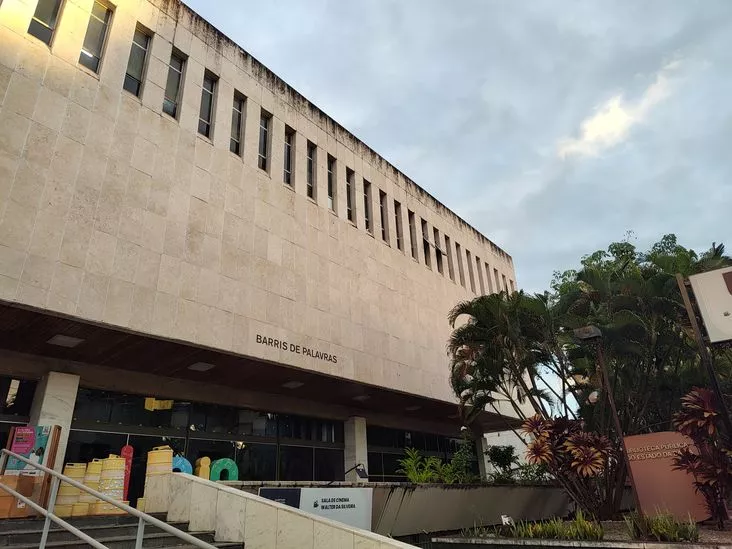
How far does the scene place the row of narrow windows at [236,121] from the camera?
43.4 feet

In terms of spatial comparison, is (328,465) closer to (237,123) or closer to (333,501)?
(333,501)

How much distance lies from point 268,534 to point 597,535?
26.5 ft

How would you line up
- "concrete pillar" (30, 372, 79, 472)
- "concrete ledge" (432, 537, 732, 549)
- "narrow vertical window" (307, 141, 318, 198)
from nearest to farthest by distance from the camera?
"concrete ledge" (432, 537, 732, 549) → "concrete pillar" (30, 372, 79, 472) → "narrow vertical window" (307, 141, 318, 198)

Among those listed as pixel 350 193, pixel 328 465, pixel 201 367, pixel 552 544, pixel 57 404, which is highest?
pixel 350 193

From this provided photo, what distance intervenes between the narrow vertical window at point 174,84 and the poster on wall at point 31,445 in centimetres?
893

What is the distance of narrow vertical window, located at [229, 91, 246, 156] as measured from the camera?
53.8 feet

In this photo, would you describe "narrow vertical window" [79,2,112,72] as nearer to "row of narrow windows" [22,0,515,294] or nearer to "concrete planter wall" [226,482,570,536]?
"row of narrow windows" [22,0,515,294]

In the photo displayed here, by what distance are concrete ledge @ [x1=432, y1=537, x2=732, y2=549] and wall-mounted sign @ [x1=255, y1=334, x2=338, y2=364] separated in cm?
611

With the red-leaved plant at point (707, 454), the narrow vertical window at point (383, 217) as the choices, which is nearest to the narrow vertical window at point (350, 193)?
the narrow vertical window at point (383, 217)

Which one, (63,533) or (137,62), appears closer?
(63,533)

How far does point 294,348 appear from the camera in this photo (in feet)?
50.1

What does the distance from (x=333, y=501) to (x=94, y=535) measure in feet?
15.0

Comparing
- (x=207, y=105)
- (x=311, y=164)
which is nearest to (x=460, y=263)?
(x=311, y=164)

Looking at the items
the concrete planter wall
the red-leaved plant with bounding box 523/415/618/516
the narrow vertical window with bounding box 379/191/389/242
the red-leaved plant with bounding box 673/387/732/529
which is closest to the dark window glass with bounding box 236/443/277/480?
the concrete planter wall
